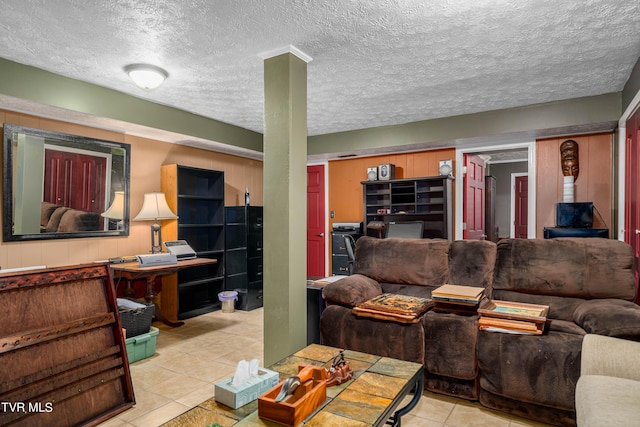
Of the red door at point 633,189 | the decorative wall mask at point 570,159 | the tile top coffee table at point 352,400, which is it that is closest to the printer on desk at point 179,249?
the tile top coffee table at point 352,400

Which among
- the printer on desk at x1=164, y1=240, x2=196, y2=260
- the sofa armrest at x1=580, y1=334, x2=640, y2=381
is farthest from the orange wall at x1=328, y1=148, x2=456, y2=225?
the sofa armrest at x1=580, y1=334, x2=640, y2=381

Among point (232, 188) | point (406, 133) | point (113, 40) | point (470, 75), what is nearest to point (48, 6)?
point (113, 40)

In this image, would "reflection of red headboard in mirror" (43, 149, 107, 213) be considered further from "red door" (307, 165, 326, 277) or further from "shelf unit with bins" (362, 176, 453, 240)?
"shelf unit with bins" (362, 176, 453, 240)

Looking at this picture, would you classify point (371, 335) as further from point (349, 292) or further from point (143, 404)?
point (143, 404)

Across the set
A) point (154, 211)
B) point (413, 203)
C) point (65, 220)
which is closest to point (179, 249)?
point (154, 211)

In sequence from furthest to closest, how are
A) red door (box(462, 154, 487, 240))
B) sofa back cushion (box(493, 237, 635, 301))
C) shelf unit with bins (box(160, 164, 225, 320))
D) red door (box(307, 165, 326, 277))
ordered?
red door (box(307, 165, 326, 277)), red door (box(462, 154, 487, 240)), shelf unit with bins (box(160, 164, 225, 320)), sofa back cushion (box(493, 237, 635, 301))

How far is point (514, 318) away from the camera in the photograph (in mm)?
2227

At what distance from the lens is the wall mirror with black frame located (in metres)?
3.20

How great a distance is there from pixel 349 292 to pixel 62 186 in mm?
2962

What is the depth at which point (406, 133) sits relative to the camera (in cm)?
502

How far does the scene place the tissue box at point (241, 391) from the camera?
1372 mm

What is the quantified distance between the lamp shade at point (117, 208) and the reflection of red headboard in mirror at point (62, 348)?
179cm

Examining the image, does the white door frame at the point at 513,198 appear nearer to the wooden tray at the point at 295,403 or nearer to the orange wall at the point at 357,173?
the orange wall at the point at 357,173

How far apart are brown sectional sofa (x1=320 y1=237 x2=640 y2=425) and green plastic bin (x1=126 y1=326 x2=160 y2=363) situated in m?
1.61
